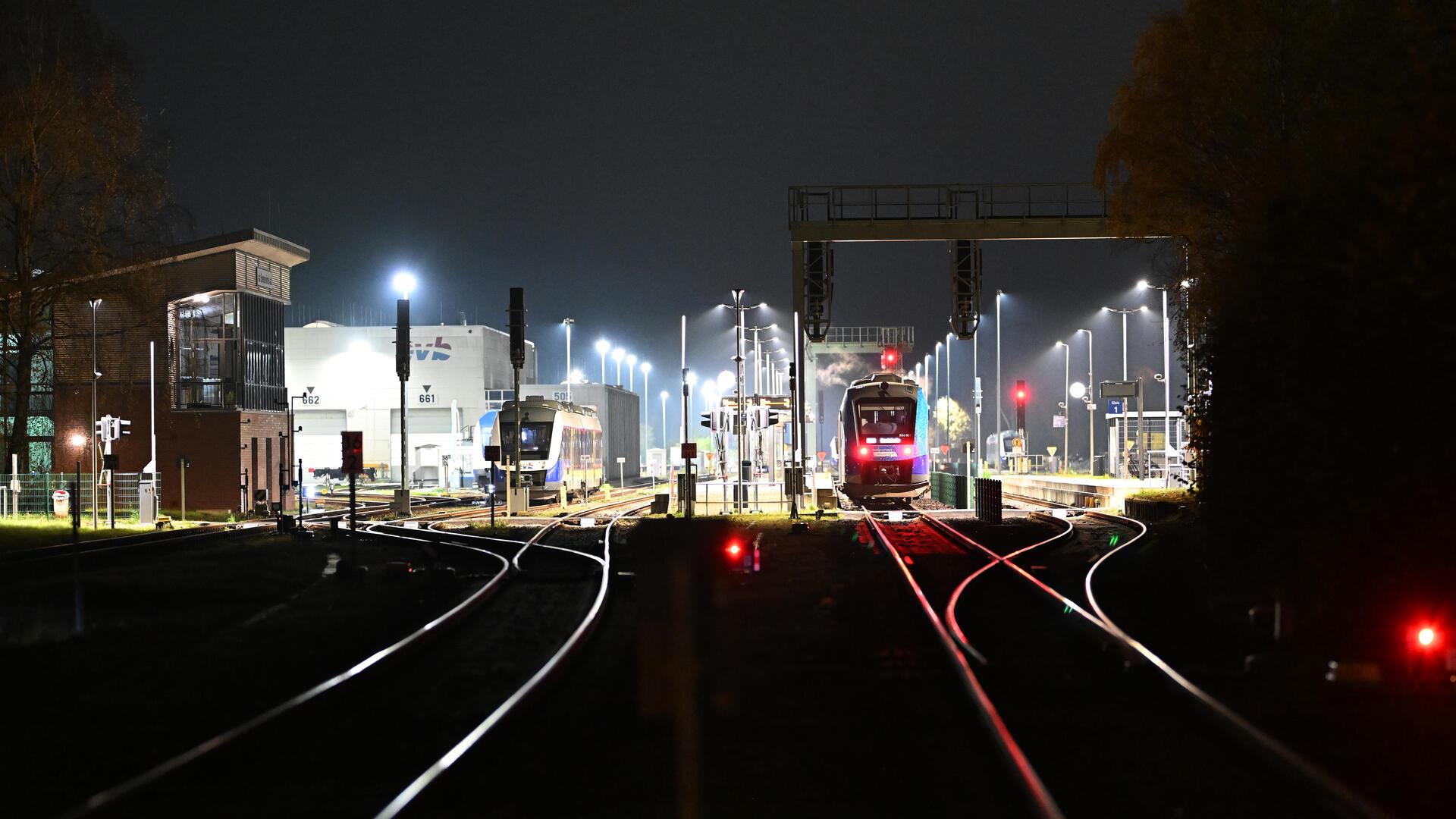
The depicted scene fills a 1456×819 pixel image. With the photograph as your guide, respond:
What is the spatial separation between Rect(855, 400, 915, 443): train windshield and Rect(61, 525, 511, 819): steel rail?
79.6ft

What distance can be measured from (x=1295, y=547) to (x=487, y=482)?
1829 inches

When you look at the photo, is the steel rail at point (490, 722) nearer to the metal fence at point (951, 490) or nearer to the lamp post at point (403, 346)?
the lamp post at point (403, 346)

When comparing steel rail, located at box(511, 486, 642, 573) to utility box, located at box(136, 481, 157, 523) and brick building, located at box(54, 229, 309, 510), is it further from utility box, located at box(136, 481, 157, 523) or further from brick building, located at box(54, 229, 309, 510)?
utility box, located at box(136, 481, 157, 523)

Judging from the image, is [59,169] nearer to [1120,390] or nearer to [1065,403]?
[1120,390]

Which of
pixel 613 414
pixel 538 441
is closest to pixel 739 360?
pixel 538 441

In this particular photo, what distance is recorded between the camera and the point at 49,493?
122ft

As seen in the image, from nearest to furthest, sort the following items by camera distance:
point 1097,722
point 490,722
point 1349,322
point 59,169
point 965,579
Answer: point 490,722 → point 1097,722 → point 1349,322 → point 965,579 → point 59,169

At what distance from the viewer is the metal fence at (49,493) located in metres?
36.6

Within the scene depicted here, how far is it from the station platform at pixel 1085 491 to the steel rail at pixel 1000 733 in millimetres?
28851

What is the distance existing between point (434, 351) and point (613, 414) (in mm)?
14317


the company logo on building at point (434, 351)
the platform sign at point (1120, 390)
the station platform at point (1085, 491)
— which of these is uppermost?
the company logo on building at point (434, 351)

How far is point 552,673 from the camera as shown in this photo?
1061 cm

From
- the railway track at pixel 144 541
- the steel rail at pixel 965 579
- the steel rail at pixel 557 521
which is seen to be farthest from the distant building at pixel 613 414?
the steel rail at pixel 965 579

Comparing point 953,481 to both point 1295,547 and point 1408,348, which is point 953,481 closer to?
point 1295,547
